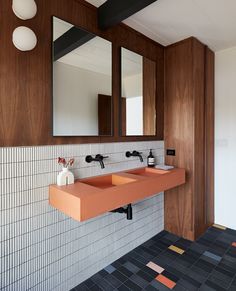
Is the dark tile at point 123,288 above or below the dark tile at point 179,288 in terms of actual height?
above

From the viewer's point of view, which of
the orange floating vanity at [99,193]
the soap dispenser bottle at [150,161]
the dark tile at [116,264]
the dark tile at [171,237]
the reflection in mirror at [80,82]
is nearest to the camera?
the orange floating vanity at [99,193]

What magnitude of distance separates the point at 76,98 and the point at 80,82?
151 mm

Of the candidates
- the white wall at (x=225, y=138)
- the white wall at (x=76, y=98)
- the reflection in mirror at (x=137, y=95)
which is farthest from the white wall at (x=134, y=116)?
the white wall at (x=225, y=138)

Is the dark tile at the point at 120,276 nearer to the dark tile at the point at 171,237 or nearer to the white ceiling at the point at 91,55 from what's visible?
the dark tile at the point at 171,237

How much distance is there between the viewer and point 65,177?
1.45 m

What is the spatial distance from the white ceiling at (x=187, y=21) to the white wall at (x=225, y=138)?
33 centimetres

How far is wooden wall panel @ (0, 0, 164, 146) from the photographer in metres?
1.25

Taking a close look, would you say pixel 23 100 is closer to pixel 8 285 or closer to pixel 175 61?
pixel 8 285

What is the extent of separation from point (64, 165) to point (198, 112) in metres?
1.71

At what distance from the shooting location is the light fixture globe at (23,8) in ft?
3.93

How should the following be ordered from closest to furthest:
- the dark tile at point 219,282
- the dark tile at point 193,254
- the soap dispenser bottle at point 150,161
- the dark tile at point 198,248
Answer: the dark tile at point 219,282 → the dark tile at point 193,254 → the dark tile at point 198,248 → the soap dispenser bottle at point 150,161

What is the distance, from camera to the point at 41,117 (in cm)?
142

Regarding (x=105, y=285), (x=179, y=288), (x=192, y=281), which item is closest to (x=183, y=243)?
(x=192, y=281)

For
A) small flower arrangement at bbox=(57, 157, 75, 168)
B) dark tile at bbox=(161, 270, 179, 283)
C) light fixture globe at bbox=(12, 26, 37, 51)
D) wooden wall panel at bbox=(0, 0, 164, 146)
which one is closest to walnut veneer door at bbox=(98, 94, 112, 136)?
wooden wall panel at bbox=(0, 0, 164, 146)
